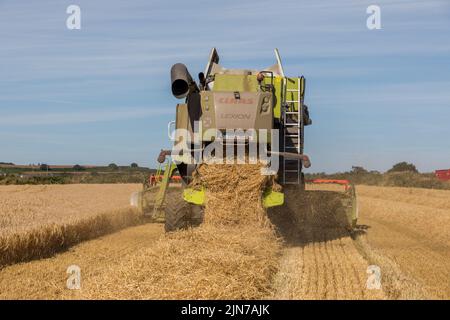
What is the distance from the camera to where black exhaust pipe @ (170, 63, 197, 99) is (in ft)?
32.9

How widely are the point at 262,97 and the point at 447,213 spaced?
8962mm

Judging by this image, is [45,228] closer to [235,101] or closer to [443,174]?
[235,101]

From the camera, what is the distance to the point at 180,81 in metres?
10.1

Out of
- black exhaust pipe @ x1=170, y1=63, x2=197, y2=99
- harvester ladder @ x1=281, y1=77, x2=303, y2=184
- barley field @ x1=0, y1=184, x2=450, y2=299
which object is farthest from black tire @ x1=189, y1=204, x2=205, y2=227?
black exhaust pipe @ x1=170, y1=63, x2=197, y2=99

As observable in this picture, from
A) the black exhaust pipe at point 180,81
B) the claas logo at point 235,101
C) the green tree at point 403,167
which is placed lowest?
the green tree at point 403,167

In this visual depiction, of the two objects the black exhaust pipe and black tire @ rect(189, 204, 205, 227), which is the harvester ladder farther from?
the black exhaust pipe

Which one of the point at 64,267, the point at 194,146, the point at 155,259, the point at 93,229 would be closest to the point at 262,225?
the point at 194,146

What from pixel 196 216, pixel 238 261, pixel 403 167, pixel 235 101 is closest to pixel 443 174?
pixel 403 167

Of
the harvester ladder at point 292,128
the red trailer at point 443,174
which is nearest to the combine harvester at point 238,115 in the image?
the harvester ladder at point 292,128

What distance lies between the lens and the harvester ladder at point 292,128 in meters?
11.2

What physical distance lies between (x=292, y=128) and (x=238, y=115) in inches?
66.4

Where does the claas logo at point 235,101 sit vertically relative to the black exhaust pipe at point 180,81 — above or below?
below

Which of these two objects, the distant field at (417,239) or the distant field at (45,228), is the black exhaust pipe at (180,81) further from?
the distant field at (417,239)
